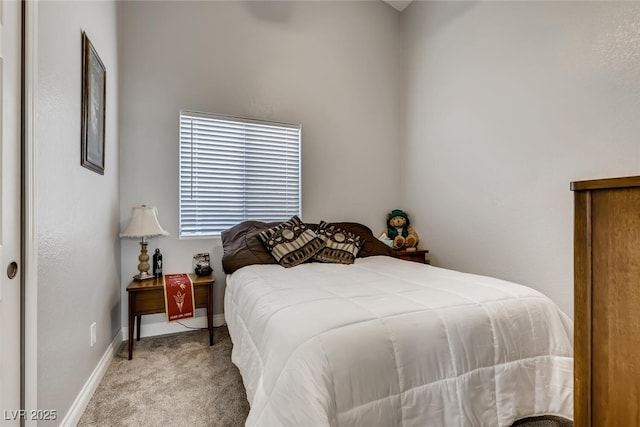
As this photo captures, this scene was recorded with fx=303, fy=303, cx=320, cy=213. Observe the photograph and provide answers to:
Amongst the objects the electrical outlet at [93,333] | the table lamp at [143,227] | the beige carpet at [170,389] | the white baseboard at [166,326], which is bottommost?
the beige carpet at [170,389]

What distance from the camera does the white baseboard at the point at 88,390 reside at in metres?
1.52

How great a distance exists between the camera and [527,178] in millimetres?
2404

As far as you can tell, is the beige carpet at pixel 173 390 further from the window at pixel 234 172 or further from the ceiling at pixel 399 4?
the ceiling at pixel 399 4

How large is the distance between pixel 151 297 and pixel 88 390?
70 centimetres

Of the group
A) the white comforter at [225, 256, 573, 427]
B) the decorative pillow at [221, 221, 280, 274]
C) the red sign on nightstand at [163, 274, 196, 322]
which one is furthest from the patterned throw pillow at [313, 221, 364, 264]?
the red sign on nightstand at [163, 274, 196, 322]

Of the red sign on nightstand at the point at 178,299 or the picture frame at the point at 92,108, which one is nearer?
the picture frame at the point at 92,108

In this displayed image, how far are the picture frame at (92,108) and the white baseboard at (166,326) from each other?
55.4 inches

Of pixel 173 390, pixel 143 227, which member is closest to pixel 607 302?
pixel 173 390

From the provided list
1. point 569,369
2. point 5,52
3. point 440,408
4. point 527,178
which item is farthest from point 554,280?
point 5,52

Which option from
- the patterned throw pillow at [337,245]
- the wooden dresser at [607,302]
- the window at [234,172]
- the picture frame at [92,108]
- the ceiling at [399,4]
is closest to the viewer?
the wooden dresser at [607,302]

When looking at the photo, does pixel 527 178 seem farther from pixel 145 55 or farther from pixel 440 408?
pixel 145 55

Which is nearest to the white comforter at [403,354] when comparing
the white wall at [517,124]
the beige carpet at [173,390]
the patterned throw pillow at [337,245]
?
the beige carpet at [173,390]

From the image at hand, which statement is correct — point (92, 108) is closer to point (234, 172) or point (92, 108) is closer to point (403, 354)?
point (234, 172)

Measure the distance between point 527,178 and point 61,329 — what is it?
3.15 meters
